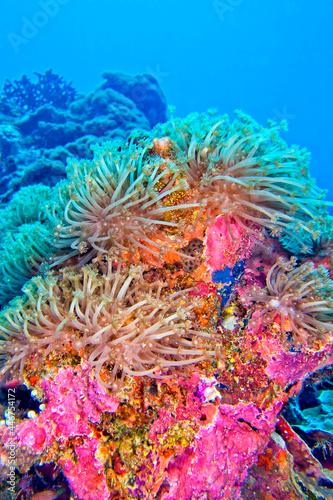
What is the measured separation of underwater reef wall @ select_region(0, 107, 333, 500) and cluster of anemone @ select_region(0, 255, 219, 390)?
2cm

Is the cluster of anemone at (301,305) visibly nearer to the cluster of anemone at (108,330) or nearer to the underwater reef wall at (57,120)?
the cluster of anemone at (108,330)

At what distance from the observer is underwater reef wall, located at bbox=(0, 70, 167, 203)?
12.2 m

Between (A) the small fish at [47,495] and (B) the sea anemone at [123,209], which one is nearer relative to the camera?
(A) the small fish at [47,495]

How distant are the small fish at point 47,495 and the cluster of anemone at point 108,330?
117 centimetres

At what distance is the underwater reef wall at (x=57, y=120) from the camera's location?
12153 mm

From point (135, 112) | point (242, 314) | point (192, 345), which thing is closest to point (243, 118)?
point (242, 314)

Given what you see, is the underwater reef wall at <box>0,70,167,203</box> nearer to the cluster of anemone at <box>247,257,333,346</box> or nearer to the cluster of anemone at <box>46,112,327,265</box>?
the cluster of anemone at <box>46,112,327,265</box>

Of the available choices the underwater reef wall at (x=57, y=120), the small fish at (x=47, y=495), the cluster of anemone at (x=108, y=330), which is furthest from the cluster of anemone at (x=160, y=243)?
the underwater reef wall at (x=57, y=120)

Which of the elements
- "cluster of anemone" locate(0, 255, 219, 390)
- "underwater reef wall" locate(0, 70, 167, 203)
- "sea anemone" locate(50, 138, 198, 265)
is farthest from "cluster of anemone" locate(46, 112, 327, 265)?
"underwater reef wall" locate(0, 70, 167, 203)

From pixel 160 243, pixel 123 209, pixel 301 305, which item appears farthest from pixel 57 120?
pixel 301 305

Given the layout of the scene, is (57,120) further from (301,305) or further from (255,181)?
(301,305)

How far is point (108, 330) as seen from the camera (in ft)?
8.09

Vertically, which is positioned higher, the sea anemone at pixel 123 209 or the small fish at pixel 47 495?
the sea anemone at pixel 123 209

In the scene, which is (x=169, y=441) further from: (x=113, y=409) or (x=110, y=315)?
(x=110, y=315)
